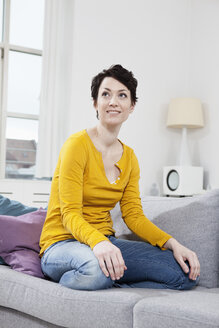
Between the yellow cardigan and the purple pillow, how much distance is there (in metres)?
0.06

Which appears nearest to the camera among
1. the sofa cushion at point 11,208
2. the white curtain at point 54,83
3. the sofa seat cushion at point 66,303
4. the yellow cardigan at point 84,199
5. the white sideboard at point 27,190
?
the sofa seat cushion at point 66,303

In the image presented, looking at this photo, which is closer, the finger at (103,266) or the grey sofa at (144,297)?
the grey sofa at (144,297)

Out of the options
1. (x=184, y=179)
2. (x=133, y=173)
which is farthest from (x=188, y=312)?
(x=184, y=179)

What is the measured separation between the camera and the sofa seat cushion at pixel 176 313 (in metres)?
1.14

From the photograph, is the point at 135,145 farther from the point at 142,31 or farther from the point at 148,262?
the point at 148,262

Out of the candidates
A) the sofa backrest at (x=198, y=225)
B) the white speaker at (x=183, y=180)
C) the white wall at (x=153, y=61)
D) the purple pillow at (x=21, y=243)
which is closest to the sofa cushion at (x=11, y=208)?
the purple pillow at (x=21, y=243)

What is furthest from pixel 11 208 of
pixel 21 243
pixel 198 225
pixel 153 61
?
pixel 153 61

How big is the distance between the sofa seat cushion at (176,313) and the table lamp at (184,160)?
11.1ft

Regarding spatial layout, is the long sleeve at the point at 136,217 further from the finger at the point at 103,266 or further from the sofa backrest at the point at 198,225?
the finger at the point at 103,266

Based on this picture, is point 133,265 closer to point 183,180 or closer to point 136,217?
point 136,217

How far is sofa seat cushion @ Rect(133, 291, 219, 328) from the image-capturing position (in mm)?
1145

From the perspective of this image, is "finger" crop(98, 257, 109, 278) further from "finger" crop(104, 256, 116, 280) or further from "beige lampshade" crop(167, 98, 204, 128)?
"beige lampshade" crop(167, 98, 204, 128)

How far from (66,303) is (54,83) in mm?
3491

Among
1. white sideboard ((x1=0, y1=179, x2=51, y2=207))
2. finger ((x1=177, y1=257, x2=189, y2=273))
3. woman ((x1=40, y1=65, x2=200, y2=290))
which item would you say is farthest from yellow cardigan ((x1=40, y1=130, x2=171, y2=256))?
white sideboard ((x1=0, y1=179, x2=51, y2=207))
